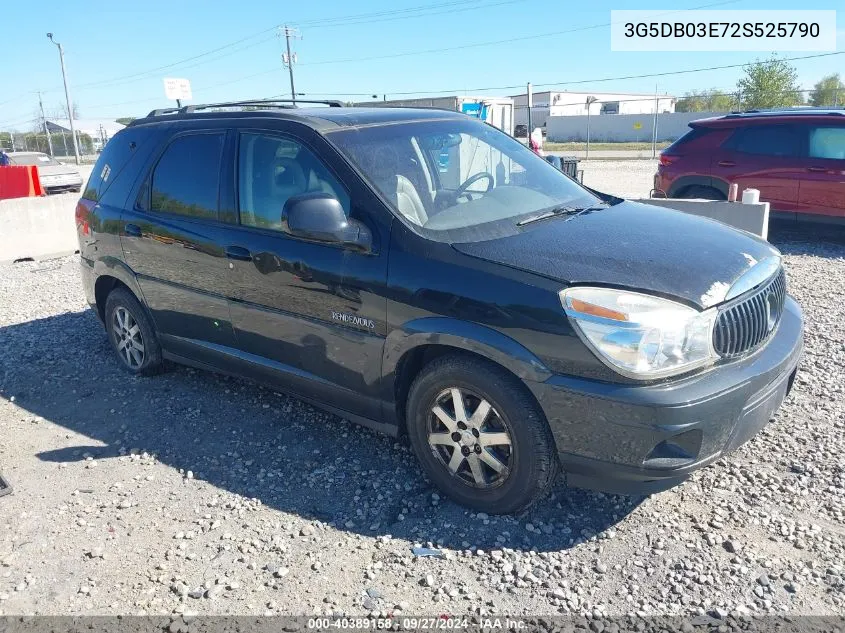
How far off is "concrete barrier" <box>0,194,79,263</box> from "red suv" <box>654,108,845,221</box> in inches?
376

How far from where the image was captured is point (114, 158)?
16.9 feet

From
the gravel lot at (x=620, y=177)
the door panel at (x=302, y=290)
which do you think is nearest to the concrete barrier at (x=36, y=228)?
the door panel at (x=302, y=290)

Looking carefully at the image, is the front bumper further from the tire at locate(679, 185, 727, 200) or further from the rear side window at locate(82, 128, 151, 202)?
the tire at locate(679, 185, 727, 200)

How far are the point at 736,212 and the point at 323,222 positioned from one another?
21.5 ft

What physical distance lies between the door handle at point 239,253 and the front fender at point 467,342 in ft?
3.68

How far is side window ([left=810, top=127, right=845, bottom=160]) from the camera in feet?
28.6

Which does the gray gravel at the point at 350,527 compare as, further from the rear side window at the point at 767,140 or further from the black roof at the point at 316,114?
the rear side window at the point at 767,140

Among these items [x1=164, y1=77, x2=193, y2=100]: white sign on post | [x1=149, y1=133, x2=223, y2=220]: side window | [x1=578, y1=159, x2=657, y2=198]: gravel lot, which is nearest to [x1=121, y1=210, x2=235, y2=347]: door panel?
[x1=149, y1=133, x2=223, y2=220]: side window

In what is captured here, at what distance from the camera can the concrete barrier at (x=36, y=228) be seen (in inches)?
414

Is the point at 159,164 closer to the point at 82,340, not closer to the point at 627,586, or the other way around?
the point at 82,340

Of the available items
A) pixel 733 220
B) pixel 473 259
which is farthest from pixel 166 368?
pixel 733 220

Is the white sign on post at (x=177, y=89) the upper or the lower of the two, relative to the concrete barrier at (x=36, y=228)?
upper

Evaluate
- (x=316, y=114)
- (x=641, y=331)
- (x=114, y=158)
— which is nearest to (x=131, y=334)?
(x=114, y=158)

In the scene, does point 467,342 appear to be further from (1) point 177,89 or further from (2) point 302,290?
(1) point 177,89
